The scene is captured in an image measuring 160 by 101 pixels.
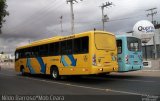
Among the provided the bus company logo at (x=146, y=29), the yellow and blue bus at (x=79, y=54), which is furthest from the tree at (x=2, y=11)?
the bus company logo at (x=146, y=29)

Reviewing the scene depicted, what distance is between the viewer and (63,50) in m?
19.6

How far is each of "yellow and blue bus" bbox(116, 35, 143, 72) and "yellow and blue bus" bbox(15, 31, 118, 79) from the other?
1.81m

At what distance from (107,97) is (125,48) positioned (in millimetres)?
8766

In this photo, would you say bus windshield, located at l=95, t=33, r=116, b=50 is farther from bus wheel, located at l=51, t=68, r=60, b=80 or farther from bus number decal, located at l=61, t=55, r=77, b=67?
bus wheel, located at l=51, t=68, r=60, b=80

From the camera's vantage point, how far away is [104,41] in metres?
17.8

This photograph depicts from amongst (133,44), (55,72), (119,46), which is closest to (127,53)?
(119,46)

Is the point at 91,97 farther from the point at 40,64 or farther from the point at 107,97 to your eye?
the point at 40,64

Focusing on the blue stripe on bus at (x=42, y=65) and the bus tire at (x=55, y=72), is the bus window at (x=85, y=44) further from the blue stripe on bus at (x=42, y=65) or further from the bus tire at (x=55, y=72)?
the blue stripe on bus at (x=42, y=65)

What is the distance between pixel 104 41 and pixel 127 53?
306cm

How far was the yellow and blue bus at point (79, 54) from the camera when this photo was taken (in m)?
17.0

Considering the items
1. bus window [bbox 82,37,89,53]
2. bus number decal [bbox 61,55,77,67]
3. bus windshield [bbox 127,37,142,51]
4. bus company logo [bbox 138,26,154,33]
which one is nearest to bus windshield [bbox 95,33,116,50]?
bus window [bbox 82,37,89,53]

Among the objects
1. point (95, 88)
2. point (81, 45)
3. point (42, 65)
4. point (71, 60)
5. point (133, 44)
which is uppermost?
point (133, 44)

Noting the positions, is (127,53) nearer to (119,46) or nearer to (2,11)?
(119,46)

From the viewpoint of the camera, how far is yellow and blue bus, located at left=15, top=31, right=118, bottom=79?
55.7 ft
